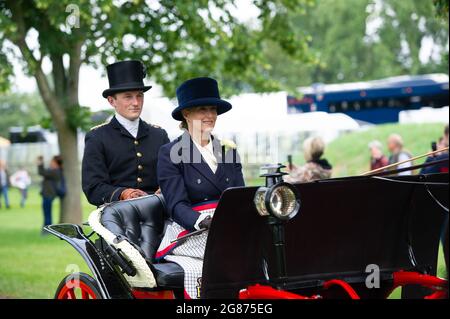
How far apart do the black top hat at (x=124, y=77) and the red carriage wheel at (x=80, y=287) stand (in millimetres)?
1323

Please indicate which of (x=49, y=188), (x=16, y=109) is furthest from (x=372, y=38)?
(x=49, y=188)

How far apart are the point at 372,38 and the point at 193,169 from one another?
151 feet

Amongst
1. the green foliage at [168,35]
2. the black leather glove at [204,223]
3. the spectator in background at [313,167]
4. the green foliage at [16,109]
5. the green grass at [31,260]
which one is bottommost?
the green grass at [31,260]

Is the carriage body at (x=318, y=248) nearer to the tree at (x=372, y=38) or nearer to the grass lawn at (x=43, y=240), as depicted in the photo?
the grass lawn at (x=43, y=240)

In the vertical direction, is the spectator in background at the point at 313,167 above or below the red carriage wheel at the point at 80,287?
above

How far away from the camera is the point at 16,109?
206 feet

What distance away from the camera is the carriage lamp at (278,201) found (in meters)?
3.93

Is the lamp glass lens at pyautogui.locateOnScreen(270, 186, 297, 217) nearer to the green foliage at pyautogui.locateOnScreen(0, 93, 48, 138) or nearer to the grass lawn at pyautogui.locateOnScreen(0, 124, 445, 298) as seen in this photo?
the grass lawn at pyautogui.locateOnScreen(0, 124, 445, 298)

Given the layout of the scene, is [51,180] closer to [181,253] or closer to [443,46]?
[181,253]

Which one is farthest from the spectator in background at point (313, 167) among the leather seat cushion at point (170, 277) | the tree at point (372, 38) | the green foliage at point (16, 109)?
the green foliage at point (16, 109)

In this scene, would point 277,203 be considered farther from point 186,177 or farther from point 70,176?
point 70,176

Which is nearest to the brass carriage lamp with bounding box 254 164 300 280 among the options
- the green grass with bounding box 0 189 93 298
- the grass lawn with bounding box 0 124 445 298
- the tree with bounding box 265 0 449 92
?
the grass lawn with bounding box 0 124 445 298
